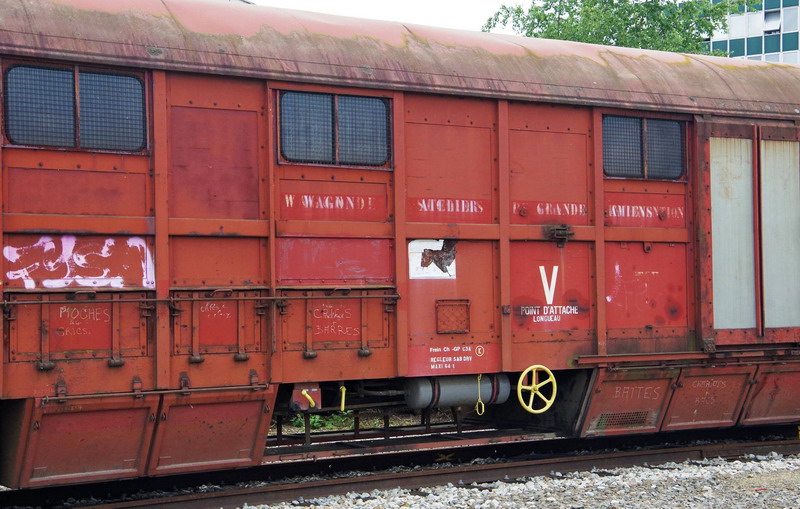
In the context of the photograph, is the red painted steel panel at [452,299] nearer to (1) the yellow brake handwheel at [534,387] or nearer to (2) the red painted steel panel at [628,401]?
(1) the yellow brake handwheel at [534,387]

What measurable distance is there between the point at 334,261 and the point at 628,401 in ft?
11.6

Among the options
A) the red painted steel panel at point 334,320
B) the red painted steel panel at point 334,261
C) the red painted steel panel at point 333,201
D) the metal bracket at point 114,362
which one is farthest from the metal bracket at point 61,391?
the red painted steel panel at point 333,201

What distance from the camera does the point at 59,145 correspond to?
674 centimetres

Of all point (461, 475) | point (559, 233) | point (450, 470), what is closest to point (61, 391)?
point (450, 470)

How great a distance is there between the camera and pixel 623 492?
7.82 m

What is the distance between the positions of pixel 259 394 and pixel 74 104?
8.94 ft

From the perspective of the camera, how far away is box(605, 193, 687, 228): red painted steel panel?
8.98 metres

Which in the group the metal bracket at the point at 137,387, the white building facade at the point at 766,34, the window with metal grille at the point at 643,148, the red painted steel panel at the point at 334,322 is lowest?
the metal bracket at the point at 137,387

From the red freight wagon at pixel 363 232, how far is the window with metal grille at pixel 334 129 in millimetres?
25

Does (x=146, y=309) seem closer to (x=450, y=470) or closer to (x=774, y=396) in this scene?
(x=450, y=470)

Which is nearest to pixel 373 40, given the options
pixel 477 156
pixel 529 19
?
pixel 477 156

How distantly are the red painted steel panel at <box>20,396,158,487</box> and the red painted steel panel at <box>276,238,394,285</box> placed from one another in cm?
155

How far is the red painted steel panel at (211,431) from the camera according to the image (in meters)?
7.05

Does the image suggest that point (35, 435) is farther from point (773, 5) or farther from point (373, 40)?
point (773, 5)
